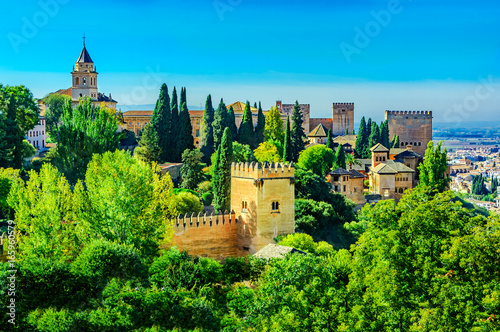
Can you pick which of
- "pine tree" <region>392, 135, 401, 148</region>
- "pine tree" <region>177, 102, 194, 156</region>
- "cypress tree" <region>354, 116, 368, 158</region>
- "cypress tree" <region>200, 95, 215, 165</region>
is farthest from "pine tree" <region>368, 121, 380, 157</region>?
"pine tree" <region>177, 102, 194, 156</region>

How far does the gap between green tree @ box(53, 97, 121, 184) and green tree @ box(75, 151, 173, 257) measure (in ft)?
36.7

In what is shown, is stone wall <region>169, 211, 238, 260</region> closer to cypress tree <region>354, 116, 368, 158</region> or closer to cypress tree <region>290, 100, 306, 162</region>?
cypress tree <region>290, 100, 306, 162</region>

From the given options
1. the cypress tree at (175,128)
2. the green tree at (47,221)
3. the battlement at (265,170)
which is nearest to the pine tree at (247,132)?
the cypress tree at (175,128)

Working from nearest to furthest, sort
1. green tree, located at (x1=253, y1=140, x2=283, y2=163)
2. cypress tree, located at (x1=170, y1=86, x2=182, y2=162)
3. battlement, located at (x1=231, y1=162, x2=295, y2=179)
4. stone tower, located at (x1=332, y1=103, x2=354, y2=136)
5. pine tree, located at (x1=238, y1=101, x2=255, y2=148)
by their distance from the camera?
1. battlement, located at (x1=231, y1=162, x2=295, y2=179)
2. green tree, located at (x1=253, y1=140, x2=283, y2=163)
3. cypress tree, located at (x1=170, y1=86, x2=182, y2=162)
4. pine tree, located at (x1=238, y1=101, x2=255, y2=148)
5. stone tower, located at (x1=332, y1=103, x2=354, y2=136)

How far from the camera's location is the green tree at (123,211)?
23562 mm

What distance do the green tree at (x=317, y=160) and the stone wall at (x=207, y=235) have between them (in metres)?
25.7

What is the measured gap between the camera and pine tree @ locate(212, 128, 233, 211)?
39531mm

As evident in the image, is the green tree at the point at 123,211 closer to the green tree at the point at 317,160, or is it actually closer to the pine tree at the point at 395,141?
the green tree at the point at 317,160

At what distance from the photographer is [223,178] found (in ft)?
132

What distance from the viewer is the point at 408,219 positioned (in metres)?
19.0

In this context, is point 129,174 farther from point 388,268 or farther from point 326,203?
point 326,203

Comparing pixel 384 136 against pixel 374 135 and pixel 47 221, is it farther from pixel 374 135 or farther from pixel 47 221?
pixel 47 221

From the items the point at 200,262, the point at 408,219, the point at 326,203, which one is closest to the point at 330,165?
the point at 326,203

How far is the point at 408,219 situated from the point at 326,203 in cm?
2282
